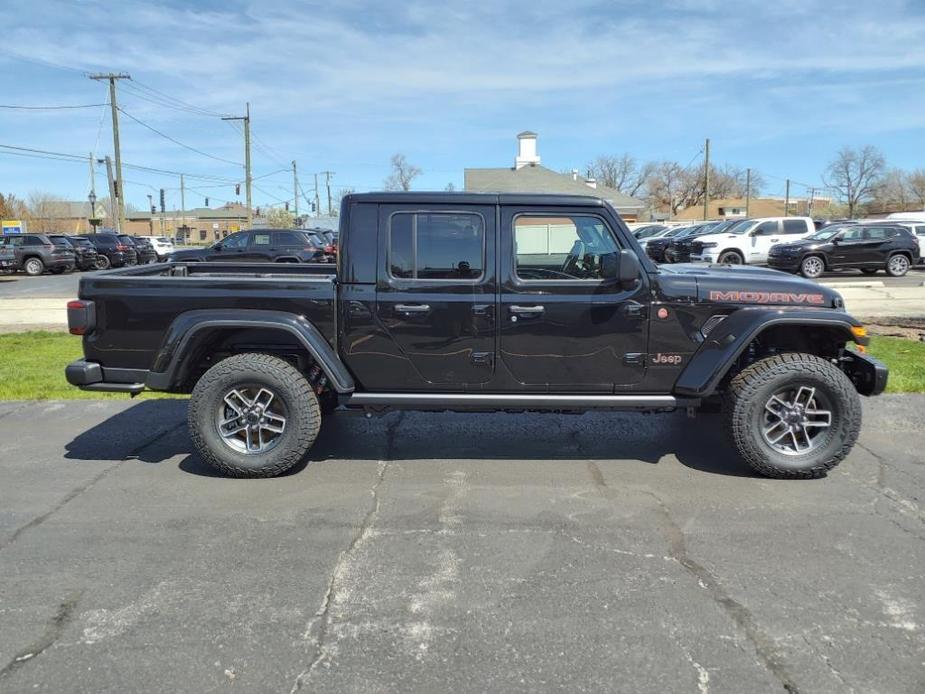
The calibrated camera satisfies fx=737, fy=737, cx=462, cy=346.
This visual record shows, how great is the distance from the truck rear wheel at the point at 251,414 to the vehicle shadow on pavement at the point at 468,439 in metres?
0.27

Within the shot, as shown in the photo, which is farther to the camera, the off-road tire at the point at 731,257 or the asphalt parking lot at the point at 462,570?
the off-road tire at the point at 731,257

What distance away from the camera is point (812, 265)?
22.0 metres

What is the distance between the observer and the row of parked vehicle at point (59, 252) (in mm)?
28016

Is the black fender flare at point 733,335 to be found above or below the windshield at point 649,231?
below

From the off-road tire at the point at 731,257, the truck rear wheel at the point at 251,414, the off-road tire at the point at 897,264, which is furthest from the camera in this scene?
the off-road tire at the point at 731,257

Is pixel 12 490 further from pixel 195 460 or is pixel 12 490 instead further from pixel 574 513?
pixel 574 513

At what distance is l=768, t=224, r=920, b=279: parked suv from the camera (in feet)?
72.1

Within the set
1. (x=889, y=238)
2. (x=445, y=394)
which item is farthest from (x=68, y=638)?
(x=889, y=238)

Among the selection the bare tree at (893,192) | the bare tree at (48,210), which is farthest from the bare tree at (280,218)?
the bare tree at (893,192)

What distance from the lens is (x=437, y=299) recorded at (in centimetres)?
497

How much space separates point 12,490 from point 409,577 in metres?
3.00

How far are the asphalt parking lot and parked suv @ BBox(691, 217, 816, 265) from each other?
1924cm

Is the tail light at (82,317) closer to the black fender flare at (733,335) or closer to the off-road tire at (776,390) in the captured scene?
the black fender flare at (733,335)

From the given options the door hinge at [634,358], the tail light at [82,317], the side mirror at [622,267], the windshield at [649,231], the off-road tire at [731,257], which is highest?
the windshield at [649,231]
